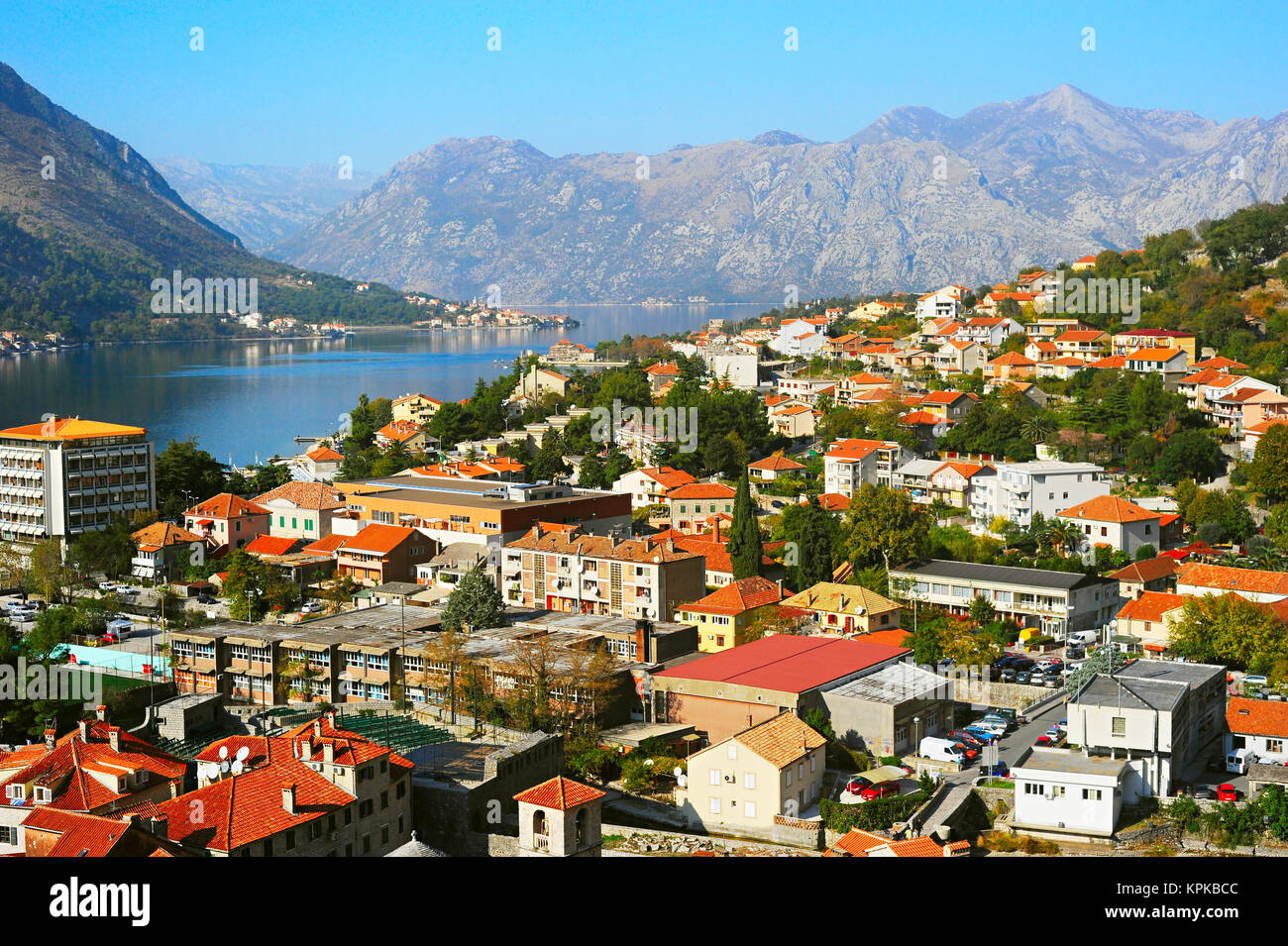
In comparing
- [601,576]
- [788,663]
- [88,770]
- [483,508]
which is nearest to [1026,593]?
[788,663]

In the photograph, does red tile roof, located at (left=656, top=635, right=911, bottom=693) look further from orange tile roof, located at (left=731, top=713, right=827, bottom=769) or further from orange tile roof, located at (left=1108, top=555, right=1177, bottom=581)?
orange tile roof, located at (left=1108, top=555, right=1177, bottom=581)

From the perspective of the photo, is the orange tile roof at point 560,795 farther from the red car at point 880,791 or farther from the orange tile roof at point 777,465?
the orange tile roof at point 777,465

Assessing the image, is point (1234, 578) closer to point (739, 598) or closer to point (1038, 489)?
point (1038, 489)

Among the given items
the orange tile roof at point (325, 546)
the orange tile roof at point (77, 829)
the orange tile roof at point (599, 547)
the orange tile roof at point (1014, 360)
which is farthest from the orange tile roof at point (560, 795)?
the orange tile roof at point (1014, 360)

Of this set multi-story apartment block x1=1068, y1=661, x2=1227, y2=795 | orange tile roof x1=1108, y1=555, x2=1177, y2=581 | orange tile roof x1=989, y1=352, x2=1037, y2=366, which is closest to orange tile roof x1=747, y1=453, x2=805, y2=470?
orange tile roof x1=989, y1=352, x2=1037, y2=366

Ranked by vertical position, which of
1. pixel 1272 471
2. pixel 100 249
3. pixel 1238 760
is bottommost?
pixel 1238 760
